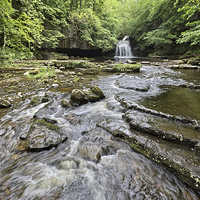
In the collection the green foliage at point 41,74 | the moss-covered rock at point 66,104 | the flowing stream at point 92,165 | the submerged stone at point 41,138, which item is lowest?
the flowing stream at point 92,165

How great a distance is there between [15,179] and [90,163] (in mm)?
1095

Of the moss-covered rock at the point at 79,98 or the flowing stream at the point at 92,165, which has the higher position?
the moss-covered rock at the point at 79,98

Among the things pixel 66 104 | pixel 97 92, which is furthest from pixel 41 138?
pixel 97 92

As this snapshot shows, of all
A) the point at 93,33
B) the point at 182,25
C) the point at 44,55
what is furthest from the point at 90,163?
the point at 182,25

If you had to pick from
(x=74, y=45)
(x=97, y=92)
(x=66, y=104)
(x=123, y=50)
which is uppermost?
(x=123, y=50)

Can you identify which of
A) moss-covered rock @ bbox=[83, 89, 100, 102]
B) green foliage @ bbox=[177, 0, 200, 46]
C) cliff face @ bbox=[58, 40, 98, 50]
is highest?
cliff face @ bbox=[58, 40, 98, 50]

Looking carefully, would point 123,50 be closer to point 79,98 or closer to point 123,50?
point 123,50

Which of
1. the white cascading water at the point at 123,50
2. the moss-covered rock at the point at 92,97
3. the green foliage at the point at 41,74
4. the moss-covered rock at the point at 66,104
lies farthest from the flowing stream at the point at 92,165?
the white cascading water at the point at 123,50

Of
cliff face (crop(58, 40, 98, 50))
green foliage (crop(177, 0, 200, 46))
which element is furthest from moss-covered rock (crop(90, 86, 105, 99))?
cliff face (crop(58, 40, 98, 50))

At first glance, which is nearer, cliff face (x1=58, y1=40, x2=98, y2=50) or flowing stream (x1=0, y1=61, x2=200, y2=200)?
flowing stream (x1=0, y1=61, x2=200, y2=200)

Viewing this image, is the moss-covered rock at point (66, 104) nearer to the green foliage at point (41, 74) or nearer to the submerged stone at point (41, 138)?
the submerged stone at point (41, 138)

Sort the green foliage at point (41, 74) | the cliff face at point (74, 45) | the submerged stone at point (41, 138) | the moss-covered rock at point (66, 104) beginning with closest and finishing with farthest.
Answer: the submerged stone at point (41, 138), the moss-covered rock at point (66, 104), the green foliage at point (41, 74), the cliff face at point (74, 45)

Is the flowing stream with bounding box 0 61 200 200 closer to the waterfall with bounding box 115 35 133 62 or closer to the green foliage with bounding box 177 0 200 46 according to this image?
the green foliage with bounding box 177 0 200 46

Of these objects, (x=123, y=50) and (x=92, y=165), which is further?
(x=123, y=50)
